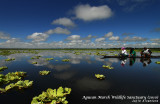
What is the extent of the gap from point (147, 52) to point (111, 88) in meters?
23.3

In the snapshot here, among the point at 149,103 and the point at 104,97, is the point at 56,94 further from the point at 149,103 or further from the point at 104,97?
the point at 149,103

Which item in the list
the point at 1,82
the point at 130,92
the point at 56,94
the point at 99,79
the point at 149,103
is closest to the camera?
the point at 149,103

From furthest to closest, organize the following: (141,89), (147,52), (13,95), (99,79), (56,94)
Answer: (147,52) → (99,79) → (141,89) → (13,95) → (56,94)

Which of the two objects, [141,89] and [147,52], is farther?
[147,52]

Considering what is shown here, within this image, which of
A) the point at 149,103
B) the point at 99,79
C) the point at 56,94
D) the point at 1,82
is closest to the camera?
the point at 149,103

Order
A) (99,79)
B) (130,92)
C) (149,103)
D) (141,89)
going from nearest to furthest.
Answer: (149,103), (130,92), (141,89), (99,79)

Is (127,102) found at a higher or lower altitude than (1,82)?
lower

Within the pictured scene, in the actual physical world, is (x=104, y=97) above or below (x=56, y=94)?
below

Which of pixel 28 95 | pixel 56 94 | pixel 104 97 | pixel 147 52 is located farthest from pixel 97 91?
pixel 147 52

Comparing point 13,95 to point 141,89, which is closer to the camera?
point 13,95

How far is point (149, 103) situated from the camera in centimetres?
489

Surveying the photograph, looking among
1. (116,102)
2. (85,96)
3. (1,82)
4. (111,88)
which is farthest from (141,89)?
(1,82)

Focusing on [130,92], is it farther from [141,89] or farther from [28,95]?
[28,95]

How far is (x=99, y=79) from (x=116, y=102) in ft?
11.0
